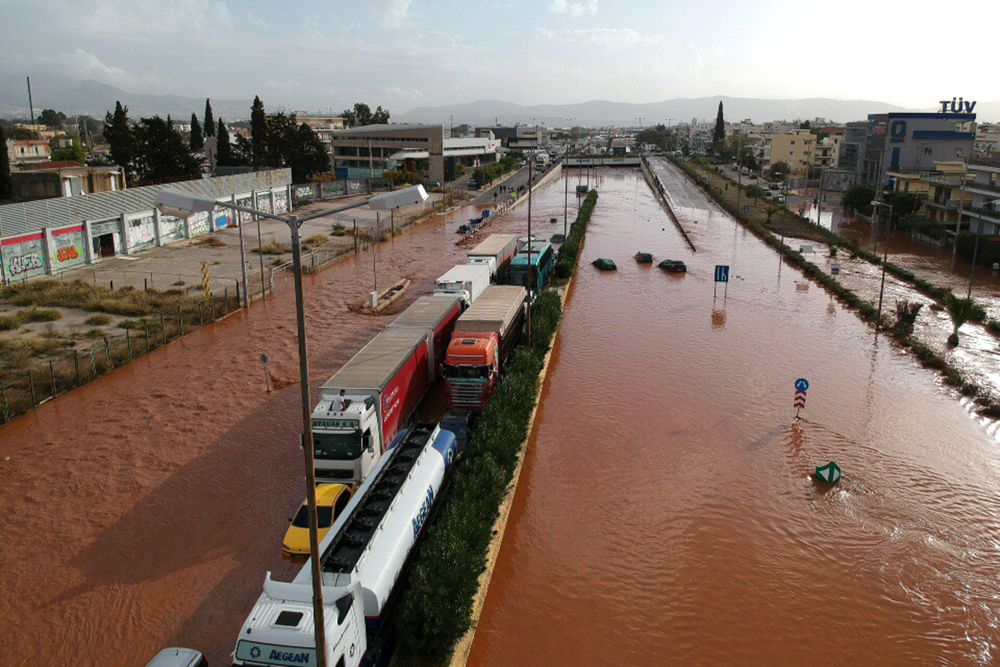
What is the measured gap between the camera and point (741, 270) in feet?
140

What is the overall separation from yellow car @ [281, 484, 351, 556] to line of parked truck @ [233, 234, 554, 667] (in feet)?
0.22

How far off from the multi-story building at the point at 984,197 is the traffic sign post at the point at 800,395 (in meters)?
30.6

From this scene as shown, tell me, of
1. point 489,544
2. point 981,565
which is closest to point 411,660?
point 489,544

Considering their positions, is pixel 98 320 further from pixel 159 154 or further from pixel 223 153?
pixel 223 153

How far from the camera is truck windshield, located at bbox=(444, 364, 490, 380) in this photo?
18594 mm

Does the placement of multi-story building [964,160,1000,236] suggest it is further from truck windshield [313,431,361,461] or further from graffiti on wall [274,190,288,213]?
graffiti on wall [274,190,288,213]

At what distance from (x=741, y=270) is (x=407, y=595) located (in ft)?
121

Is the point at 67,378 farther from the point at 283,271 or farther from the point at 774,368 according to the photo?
the point at 774,368

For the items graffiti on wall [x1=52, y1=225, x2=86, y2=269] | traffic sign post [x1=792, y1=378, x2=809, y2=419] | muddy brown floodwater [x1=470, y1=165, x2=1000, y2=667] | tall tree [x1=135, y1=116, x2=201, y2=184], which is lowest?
muddy brown floodwater [x1=470, y1=165, x2=1000, y2=667]

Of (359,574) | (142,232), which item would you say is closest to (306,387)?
(359,574)

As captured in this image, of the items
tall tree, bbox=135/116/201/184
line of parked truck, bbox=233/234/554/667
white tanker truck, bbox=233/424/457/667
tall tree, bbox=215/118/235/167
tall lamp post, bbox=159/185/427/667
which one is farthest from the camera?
tall tree, bbox=215/118/235/167

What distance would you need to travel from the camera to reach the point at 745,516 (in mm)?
15141

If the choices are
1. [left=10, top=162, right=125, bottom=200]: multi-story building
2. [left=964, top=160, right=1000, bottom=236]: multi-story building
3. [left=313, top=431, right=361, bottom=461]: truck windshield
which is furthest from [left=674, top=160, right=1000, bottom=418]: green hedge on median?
Answer: [left=10, top=162, right=125, bottom=200]: multi-story building

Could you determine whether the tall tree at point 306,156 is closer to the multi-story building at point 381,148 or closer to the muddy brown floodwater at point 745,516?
the multi-story building at point 381,148
